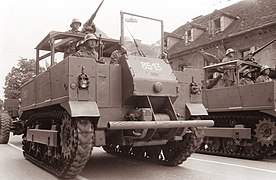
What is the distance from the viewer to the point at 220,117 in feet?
36.1

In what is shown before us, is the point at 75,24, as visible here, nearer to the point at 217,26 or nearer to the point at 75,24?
the point at 75,24

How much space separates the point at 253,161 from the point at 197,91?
3.15m

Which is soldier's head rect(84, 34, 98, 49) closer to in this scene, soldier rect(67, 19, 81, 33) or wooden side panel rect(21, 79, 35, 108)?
soldier rect(67, 19, 81, 33)

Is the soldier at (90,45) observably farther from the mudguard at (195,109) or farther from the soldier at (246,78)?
the soldier at (246,78)

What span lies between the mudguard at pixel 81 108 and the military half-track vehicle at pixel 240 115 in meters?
5.29

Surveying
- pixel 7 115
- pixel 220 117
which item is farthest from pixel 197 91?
pixel 7 115

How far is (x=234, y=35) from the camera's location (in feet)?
70.8

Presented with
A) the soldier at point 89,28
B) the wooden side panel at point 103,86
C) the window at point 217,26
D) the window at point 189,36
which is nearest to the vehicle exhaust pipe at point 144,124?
the wooden side panel at point 103,86

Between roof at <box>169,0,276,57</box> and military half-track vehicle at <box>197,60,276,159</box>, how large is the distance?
370 inches

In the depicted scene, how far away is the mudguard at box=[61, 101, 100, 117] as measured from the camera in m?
5.81

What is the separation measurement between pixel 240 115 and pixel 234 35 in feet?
40.2

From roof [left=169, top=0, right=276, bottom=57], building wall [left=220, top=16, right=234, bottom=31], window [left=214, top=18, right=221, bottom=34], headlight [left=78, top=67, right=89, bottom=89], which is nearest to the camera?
headlight [left=78, top=67, right=89, bottom=89]

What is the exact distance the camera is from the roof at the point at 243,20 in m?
20.7

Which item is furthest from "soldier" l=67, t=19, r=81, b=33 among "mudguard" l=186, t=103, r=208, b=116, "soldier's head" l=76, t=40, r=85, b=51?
"mudguard" l=186, t=103, r=208, b=116
